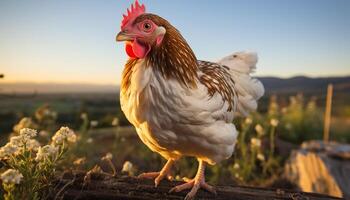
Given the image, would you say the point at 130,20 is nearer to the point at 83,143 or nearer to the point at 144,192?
the point at 144,192

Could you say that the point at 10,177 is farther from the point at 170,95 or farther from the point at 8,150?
the point at 170,95

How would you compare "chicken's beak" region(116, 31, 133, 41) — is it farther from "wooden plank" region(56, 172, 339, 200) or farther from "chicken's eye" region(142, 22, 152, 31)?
"wooden plank" region(56, 172, 339, 200)

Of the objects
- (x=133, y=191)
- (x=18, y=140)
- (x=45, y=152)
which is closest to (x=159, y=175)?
(x=133, y=191)

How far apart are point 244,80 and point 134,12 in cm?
153

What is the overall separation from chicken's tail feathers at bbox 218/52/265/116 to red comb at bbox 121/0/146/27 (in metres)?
1.31

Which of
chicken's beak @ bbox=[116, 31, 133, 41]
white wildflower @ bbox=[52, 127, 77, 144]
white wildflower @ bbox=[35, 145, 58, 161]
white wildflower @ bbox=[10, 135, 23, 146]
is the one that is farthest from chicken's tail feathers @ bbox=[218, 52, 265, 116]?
white wildflower @ bbox=[10, 135, 23, 146]

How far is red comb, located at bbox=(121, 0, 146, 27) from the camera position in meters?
2.60

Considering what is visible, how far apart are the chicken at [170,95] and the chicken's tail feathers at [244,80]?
733 mm

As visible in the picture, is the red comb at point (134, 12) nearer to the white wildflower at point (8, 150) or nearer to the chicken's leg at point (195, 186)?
the white wildflower at point (8, 150)

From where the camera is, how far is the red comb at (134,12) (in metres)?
2.60

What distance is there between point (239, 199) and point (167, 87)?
1.07 m

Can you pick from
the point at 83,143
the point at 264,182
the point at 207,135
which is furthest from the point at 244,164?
the point at 207,135

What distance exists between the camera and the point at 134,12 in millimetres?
2639

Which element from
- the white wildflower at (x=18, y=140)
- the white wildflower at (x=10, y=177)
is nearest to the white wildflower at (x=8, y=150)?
the white wildflower at (x=18, y=140)
